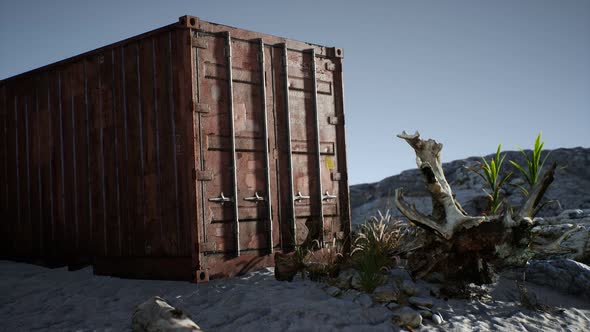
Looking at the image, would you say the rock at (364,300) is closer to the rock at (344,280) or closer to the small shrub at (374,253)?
the small shrub at (374,253)

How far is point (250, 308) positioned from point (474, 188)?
1028 centimetres

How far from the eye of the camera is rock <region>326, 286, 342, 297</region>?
233 inches

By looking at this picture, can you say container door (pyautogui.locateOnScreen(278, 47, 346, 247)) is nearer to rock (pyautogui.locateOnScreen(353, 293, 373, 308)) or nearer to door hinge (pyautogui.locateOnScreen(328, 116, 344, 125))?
door hinge (pyautogui.locateOnScreen(328, 116, 344, 125))

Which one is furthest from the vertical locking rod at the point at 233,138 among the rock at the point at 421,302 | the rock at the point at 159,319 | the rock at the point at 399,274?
the rock at the point at 421,302

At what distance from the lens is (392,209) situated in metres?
14.6

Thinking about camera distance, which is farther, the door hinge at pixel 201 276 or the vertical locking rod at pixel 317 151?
the vertical locking rod at pixel 317 151

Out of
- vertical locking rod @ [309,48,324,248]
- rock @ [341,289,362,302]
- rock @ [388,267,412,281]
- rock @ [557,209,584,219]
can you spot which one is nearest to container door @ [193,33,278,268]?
vertical locking rod @ [309,48,324,248]

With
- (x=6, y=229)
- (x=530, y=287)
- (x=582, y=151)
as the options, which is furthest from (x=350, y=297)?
(x=582, y=151)

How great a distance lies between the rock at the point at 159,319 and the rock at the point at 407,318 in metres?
1.94

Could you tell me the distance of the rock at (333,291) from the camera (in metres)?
5.91

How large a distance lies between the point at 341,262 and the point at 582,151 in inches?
450

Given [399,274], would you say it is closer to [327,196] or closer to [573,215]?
[327,196]

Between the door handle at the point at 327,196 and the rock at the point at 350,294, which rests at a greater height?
the door handle at the point at 327,196

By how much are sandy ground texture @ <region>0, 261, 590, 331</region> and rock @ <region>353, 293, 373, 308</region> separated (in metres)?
0.02
